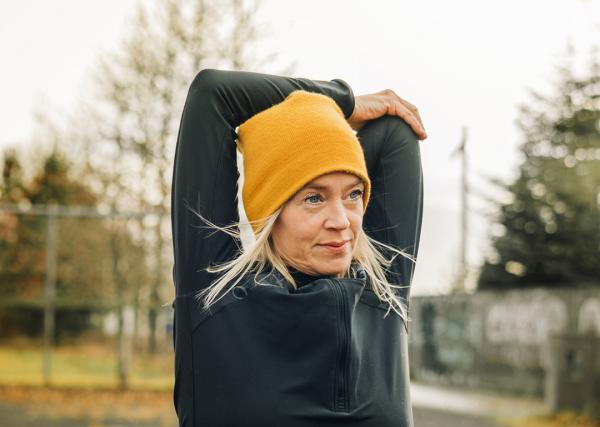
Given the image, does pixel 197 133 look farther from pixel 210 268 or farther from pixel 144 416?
→ pixel 144 416

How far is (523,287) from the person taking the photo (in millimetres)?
15453

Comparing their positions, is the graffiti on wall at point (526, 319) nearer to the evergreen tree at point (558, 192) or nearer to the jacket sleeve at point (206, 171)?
the evergreen tree at point (558, 192)

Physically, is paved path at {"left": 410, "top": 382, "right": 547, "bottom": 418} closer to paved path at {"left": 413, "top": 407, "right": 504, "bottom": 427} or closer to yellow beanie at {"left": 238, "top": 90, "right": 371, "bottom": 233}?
paved path at {"left": 413, "top": 407, "right": 504, "bottom": 427}

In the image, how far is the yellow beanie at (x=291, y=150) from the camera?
61.2 inches

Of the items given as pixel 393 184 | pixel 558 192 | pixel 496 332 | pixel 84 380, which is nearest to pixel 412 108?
pixel 393 184

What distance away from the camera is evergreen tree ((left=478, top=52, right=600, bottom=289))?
13656mm

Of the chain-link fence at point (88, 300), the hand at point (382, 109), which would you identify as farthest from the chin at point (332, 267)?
the chain-link fence at point (88, 300)

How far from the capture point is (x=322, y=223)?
1579 mm

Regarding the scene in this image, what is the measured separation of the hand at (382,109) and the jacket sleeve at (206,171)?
248mm

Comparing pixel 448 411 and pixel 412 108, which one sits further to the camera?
pixel 448 411

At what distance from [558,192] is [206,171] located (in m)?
13.2

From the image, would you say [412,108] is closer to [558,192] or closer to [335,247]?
[335,247]

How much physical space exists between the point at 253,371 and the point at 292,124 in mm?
476

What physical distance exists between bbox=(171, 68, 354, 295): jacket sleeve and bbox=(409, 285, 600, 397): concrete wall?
11.5 metres
